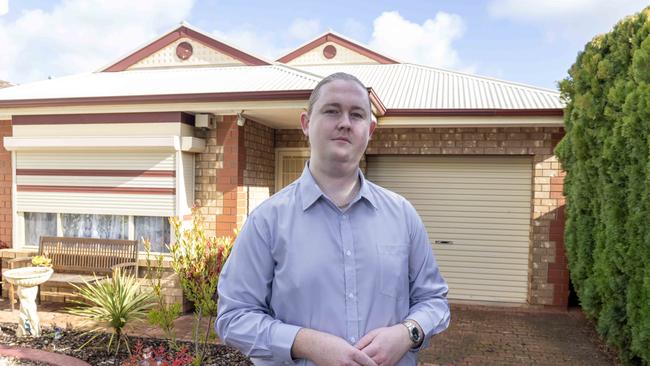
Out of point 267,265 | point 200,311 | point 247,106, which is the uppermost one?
point 247,106

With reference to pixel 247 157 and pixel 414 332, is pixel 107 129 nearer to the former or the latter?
pixel 247 157

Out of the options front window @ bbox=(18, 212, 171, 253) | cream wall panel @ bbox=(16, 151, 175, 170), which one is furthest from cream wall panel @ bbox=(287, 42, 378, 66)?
front window @ bbox=(18, 212, 171, 253)

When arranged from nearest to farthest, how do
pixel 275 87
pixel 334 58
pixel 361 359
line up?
pixel 361 359, pixel 275 87, pixel 334 58

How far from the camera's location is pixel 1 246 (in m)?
7.32

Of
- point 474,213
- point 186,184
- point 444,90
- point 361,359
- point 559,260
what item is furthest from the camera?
point 444,90

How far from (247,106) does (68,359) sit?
3459mm

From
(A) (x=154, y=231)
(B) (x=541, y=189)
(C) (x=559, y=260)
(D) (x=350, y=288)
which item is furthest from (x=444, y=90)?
(D) (x=350, y=288)

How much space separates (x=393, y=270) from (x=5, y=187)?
781 cm

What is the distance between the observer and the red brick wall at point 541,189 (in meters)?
7.25

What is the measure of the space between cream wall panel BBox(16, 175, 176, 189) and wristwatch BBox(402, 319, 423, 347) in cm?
527

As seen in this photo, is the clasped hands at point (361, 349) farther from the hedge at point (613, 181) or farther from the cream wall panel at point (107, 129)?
the cream wall panel at point (107, 129)

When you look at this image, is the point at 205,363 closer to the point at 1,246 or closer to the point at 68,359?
the point at 68,359

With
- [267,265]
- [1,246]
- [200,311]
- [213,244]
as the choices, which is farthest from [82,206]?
[267,265]

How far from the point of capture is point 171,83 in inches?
289
